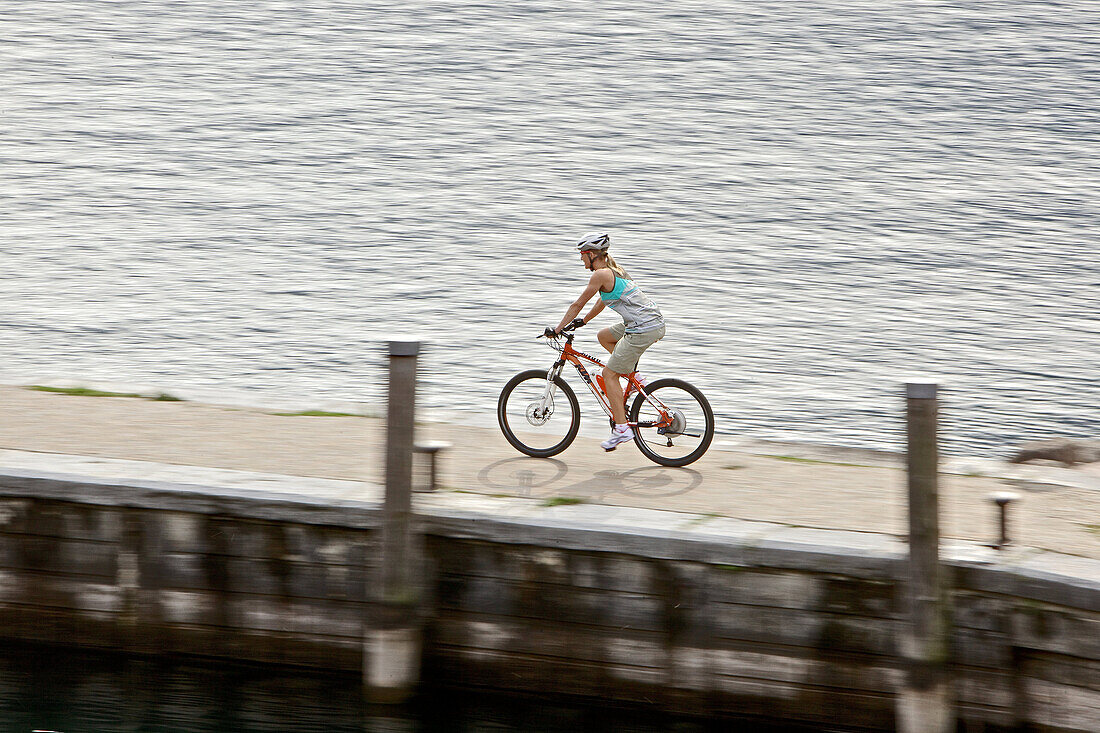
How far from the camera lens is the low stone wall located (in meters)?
5.50

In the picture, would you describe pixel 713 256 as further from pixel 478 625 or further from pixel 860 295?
pixel 478 625

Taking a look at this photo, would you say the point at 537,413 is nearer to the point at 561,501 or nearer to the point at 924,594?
the point at 561,501

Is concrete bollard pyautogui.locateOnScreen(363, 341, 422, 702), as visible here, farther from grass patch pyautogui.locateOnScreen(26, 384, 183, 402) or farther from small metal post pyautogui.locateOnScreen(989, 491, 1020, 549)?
grass patch pyautogui.locateOnScreen(26, 384, 183, 402)

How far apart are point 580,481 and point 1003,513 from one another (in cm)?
258

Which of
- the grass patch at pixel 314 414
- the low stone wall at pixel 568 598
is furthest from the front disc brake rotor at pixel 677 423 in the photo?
the grass patch at pixel 314 414

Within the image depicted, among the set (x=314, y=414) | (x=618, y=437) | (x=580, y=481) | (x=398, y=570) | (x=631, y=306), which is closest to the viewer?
(x=398, y=570)

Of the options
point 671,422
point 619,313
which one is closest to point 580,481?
point 671,422

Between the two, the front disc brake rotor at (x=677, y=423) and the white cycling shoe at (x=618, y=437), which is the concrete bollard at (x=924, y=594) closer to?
the front disc brake rotor at (x=677, y=423)

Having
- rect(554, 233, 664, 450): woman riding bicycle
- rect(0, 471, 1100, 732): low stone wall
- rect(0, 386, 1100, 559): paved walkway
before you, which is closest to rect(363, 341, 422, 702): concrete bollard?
rect(0, 471, 1100, 732): low stone wall

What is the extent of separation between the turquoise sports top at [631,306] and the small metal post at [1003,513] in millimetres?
2562

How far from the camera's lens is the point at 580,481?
736cm

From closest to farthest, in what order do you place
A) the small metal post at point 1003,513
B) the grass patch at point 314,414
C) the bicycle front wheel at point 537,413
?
the small metal post at point 1003,513, the bicycle front wheel at point 537,413, the grass patch at point 314,414

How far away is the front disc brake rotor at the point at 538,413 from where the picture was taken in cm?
816

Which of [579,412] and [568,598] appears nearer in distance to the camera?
[568,598]
